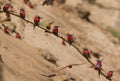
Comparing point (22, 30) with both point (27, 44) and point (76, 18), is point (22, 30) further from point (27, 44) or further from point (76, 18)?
point (76, 18)

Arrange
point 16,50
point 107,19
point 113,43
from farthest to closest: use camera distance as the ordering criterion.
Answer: point 107,19 < point 113,43 < point 16,50

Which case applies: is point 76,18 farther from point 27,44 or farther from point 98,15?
point 27,44

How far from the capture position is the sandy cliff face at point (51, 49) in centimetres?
965

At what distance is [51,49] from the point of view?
521 inches

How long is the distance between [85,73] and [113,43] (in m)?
8.85

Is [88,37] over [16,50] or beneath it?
beneath

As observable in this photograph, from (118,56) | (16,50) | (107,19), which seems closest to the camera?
(16,50)

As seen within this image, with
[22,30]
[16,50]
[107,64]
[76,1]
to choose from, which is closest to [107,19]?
[76,1]

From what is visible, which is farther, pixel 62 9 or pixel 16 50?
pixel 62 9

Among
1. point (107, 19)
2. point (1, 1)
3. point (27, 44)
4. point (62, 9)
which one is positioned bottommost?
point (107, 19)

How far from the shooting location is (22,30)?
42.5 ft

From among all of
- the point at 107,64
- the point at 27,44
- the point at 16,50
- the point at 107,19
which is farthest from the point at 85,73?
the point at 107,19

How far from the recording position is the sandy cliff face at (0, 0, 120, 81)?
31.7 ft

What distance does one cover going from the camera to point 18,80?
8.59m
